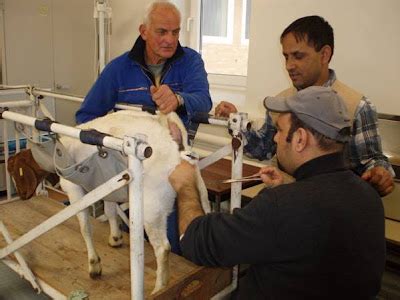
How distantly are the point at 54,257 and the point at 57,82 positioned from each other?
2743 mm

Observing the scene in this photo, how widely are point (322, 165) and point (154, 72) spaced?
1.06 meters

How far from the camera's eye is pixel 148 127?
1508 millimetres

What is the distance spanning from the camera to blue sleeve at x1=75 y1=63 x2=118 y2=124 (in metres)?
1.87

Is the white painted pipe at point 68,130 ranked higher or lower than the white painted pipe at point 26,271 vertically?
higher

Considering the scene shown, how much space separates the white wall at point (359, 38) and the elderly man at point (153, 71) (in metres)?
1.00

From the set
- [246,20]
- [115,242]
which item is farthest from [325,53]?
[246,20]

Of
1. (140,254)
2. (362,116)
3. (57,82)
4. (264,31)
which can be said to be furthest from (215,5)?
(140,254)

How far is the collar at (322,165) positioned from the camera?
1.04m

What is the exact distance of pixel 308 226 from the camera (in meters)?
0.93

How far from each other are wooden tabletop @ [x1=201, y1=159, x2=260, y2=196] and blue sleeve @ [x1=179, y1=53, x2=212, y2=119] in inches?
20.0

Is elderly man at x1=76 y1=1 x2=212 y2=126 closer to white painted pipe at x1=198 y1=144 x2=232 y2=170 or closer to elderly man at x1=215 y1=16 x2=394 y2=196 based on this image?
white painted pipe at x1=198 y1=144 x2=232 y2=170

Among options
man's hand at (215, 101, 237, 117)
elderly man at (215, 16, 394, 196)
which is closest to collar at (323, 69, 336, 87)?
elderly man at (215, 16, 394, 196)

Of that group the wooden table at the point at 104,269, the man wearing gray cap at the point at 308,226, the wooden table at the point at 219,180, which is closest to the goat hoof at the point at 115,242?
the wooden table at the point at 104,269

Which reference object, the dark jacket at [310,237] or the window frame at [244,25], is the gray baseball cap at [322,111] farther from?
the window frame at [244,25]
